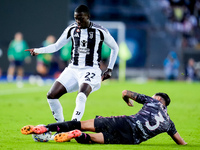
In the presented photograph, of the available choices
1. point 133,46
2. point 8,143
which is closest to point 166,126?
point 8,143

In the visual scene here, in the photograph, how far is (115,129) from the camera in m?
6.96

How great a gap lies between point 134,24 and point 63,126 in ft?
93.6

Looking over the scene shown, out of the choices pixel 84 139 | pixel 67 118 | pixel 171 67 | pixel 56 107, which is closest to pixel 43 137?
pixel 84 139

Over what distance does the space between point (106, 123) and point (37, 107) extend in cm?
705

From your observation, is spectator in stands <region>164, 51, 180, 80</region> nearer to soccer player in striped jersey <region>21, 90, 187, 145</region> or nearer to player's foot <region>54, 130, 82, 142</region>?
soccer player in striped jersey <region>21, 90, 187, 145</region>

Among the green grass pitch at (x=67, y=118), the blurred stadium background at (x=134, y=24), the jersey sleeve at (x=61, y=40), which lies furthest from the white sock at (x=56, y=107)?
the blurred stadium background at (x=134, y=24)

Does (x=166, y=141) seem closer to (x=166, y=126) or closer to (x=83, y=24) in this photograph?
(x=166, y=126)

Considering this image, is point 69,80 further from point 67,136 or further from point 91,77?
point 67,136

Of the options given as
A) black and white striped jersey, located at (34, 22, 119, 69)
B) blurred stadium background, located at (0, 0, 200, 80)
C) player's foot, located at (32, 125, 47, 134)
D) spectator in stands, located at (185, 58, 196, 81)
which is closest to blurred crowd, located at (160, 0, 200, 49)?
blurred stadium background, located at (0, 0, 200, 80)

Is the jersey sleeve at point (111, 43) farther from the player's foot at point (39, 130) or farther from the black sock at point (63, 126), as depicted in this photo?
the player's foot at point (39, 130)

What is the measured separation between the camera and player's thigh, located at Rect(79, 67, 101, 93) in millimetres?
8188

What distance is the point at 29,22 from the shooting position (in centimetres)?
3023

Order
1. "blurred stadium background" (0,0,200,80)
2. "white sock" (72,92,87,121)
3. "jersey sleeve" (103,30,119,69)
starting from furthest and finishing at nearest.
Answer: "blurred stadium background" (0,0,200,80)
"jersey sleeve" (103,30,119,69)
"white sock" (72,92,87,121)

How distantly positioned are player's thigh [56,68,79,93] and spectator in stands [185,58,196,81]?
→ 23.7m
